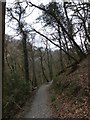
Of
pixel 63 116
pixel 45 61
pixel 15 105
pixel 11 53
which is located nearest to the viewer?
pixel 63 116

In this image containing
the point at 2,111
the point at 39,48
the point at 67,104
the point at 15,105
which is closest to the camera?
the point at 67,104

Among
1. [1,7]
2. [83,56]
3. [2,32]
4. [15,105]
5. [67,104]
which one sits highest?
[1,7]

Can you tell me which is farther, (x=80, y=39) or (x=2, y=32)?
(x=80, y=39)

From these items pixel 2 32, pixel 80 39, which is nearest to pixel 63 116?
pixel 2 32

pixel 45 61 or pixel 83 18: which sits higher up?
pixel 83 18

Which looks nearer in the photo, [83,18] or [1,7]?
[1,7]

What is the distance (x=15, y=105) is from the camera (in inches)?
824

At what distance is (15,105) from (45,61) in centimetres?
3047

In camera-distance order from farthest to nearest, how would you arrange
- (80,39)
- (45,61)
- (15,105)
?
(45,61) → (80,39) → (15,105)

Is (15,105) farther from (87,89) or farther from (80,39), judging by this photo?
→ (80,39)

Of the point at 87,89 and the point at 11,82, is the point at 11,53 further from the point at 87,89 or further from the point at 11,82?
the point at 87,89

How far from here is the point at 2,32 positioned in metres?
14.6

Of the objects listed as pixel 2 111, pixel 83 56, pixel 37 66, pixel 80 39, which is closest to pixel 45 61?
pixel 37 66

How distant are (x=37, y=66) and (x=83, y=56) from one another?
29435 mm
